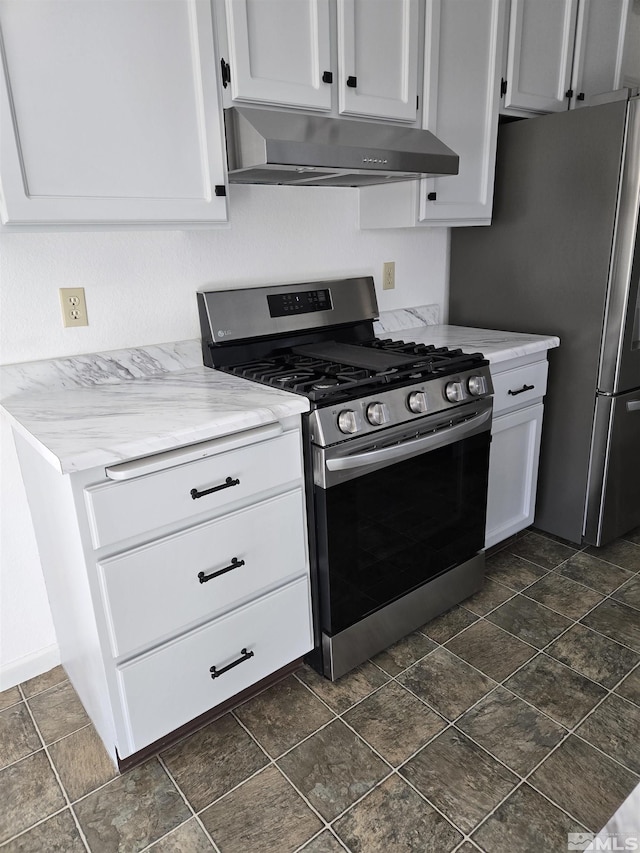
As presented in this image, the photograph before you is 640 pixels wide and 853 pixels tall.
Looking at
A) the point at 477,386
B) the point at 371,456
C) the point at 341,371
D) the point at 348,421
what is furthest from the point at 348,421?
the point at 477,386

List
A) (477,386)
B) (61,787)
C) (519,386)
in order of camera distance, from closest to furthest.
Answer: (61,787) < (477,386) < (519,386)

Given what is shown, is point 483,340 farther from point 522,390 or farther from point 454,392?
point 454,392

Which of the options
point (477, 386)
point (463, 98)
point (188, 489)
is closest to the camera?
point (188, 489)

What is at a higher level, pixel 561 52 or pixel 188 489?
pixel 561 52

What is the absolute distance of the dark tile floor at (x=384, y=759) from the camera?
1390mm

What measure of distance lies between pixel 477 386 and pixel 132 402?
3.61ft

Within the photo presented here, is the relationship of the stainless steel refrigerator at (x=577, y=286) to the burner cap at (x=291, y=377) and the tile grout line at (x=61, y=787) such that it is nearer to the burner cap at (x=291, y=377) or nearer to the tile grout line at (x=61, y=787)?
the burner cap at (x=291, y=377)

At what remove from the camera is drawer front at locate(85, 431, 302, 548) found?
1311 mm

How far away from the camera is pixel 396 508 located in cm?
183

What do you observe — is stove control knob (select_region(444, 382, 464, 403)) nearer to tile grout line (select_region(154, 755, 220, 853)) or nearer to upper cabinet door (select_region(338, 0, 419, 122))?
upper cabinet door (select_region(338, 0, 419, 122))

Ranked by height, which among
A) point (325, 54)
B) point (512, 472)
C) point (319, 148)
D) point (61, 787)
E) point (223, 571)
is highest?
point (325, 54)

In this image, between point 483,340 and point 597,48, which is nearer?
point 483,340

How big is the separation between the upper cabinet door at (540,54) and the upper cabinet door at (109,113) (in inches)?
51.3

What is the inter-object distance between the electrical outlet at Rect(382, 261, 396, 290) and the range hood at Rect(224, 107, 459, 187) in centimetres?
64
